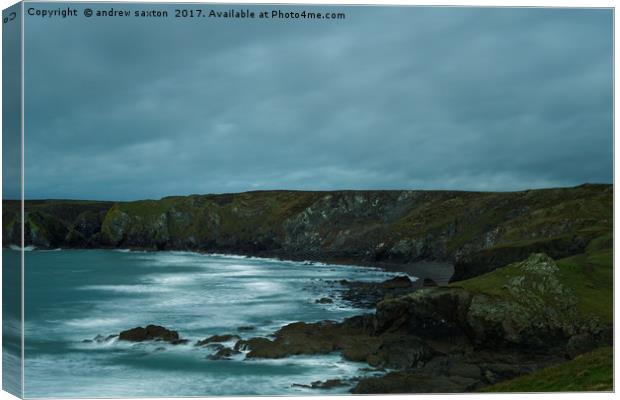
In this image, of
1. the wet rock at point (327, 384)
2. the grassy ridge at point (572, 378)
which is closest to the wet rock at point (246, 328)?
the wet rock at point (327, 384)

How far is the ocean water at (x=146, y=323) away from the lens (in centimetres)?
1759

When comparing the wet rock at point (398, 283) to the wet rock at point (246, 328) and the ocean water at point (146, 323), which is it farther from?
the wet rock at point (246, 328)

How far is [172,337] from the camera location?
20.7 meters

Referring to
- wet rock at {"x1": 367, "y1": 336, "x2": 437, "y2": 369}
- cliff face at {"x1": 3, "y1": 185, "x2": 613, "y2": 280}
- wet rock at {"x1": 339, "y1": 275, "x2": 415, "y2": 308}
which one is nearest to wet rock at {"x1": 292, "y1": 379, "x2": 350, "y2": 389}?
wet rock at {"x1": 367, "y1": 336, "x2": 437, "y2": 369}

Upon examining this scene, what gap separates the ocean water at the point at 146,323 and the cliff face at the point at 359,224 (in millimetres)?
3119

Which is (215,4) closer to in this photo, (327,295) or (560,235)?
(327,295)

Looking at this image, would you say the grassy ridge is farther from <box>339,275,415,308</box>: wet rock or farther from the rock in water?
the rock in water

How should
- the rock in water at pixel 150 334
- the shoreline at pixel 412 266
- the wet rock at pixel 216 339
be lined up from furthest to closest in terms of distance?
the shoreline at pixel 412 266
the wet rock at pixel 216 339
the rock in water at pixel 150 334

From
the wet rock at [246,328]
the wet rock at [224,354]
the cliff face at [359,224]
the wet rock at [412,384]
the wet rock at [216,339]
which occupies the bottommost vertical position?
the wet rock at [412,384]

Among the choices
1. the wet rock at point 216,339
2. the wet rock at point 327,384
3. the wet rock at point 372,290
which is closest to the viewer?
the wet rock at point 327,384

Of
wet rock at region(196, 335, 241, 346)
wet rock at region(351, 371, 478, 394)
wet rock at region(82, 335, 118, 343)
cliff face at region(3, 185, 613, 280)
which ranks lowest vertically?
wet rock at region(351, 371, 478, 394)

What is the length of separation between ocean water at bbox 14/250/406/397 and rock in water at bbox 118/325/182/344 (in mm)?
225

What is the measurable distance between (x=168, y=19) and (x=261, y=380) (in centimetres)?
1210

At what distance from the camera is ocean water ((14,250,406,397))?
17.6 m
